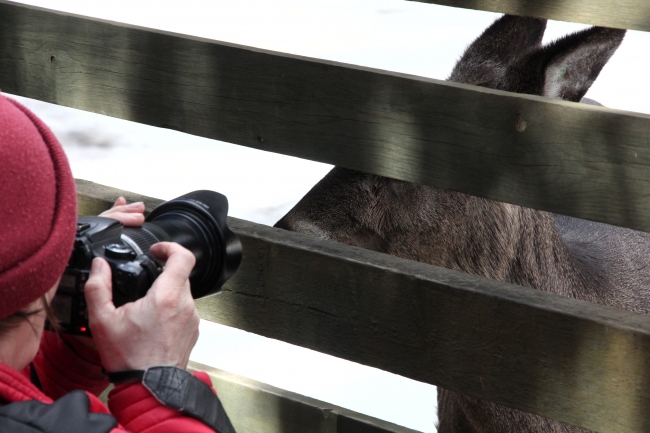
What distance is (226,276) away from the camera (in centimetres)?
182

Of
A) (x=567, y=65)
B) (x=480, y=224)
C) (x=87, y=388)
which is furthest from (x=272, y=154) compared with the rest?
(x=87, y=388)

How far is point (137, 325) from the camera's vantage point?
1.46 metres

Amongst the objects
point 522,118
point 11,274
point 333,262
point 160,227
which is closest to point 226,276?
point 160,227

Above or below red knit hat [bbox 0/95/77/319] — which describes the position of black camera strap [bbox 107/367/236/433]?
below

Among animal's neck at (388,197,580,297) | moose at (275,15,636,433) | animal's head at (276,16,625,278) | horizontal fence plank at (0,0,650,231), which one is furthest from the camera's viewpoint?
animal's neck at (388,197,580,297)

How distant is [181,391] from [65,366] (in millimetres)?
518

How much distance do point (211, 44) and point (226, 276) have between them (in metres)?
0.76

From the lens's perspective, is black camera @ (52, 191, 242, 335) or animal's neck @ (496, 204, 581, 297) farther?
animal's neck @ (496, 204, 581, 297)

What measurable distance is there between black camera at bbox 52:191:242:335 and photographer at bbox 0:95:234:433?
0.12 feet

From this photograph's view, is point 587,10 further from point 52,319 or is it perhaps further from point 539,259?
point 539,259

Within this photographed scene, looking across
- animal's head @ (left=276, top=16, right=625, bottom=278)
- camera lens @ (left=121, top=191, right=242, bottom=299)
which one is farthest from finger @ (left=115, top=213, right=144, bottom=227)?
animal's head @ (left=276, top=16, right=625, bottom=278)

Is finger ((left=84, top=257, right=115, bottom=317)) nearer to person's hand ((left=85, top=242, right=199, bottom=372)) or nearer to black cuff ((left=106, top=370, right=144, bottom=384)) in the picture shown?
person's hand ((left=85, top=242, right=199, bottom=372))

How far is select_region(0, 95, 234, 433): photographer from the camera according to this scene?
1221 millimetres

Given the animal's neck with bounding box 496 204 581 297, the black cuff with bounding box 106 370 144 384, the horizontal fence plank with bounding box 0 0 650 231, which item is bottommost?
the animal's neck with bounding box 496 204 581 297
